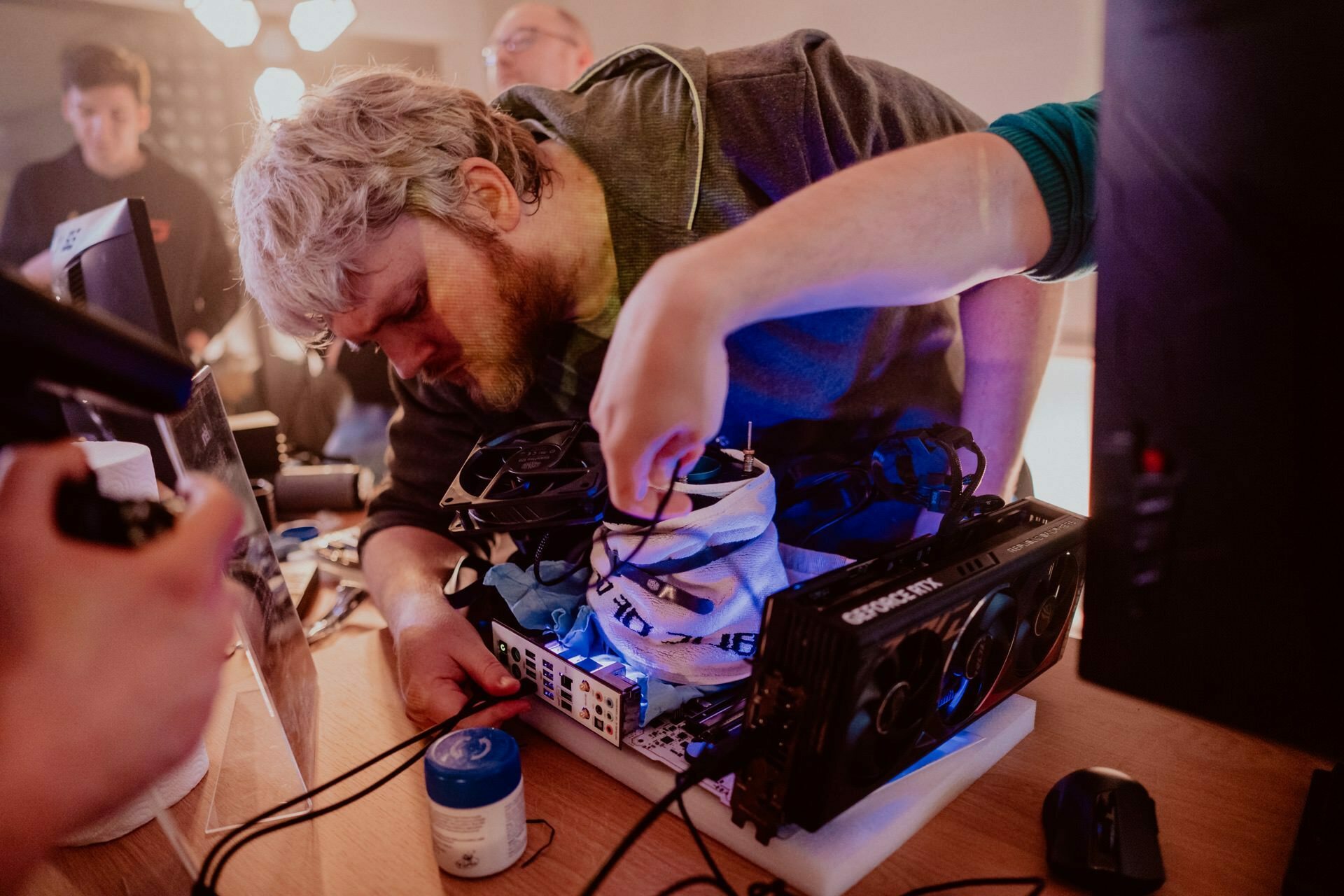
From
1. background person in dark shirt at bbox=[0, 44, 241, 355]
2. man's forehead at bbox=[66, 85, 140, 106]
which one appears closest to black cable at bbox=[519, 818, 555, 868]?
background person in dark shirt at bbox=[0, 44, 241, 355]

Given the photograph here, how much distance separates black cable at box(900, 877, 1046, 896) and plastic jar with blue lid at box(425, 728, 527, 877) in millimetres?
269

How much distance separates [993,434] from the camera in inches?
43.9

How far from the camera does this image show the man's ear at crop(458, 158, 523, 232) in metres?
0.96

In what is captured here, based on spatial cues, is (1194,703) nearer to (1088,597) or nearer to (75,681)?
(1088,597)

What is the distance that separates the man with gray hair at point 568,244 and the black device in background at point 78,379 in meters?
0.46

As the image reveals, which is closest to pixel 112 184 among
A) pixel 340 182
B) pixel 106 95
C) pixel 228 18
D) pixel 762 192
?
pixel 106 95

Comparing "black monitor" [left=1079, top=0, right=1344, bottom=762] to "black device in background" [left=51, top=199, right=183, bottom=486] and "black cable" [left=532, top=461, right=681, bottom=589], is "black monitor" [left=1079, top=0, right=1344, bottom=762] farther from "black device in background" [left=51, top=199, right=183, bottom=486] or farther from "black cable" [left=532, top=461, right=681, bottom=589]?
"black device in background" [left=51, top=199, right=183, bottom=486]

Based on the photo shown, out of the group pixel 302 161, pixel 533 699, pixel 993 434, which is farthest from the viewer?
pixel 993 434

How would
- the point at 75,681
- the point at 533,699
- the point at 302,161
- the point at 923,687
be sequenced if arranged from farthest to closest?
the point at 302,161
the point at 533,699
the point at 923,687
the point at 75,681

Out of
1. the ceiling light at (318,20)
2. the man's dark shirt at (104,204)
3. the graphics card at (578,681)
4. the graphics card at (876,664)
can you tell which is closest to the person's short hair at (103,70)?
the man's dark shirt at (104,204)

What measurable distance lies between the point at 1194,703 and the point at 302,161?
0.95 m

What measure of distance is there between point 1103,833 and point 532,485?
20.4 inches

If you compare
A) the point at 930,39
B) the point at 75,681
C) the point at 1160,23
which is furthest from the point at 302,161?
the point at 930,39

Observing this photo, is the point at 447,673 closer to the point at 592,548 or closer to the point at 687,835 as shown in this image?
the point at 592,548
